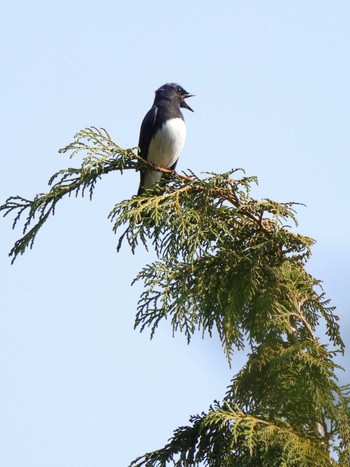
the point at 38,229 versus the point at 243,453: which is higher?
the point at 38,229

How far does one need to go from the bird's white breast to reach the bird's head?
43cm

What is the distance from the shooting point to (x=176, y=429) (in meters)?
3.44

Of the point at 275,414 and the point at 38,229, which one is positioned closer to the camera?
the point at 275,414

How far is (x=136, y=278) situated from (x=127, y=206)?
344 millimetres

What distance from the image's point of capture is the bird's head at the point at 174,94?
22.6 ft

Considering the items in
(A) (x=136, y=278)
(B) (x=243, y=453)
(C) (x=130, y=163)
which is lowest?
(B) (x=243, y=453)

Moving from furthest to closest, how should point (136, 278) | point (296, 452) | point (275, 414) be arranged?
point (136, 278)
point (275, 414)
point (296, 452)

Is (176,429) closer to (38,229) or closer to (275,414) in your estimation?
(275,414)

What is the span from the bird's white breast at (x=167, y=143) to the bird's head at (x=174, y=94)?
435mm

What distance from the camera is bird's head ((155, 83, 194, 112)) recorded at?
6.89m

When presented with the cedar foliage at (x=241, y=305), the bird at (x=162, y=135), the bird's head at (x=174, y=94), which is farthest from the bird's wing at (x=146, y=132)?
the cedar foliage at (x=241, y=305)

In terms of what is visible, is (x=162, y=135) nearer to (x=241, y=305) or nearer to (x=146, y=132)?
(x=146, y=132)

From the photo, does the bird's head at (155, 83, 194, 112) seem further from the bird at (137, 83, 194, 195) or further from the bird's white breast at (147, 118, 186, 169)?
the bird's white breast at (147, 118, 186, 169)

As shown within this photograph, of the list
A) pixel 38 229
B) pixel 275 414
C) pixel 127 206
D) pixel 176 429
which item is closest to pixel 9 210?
pixel 38 229
